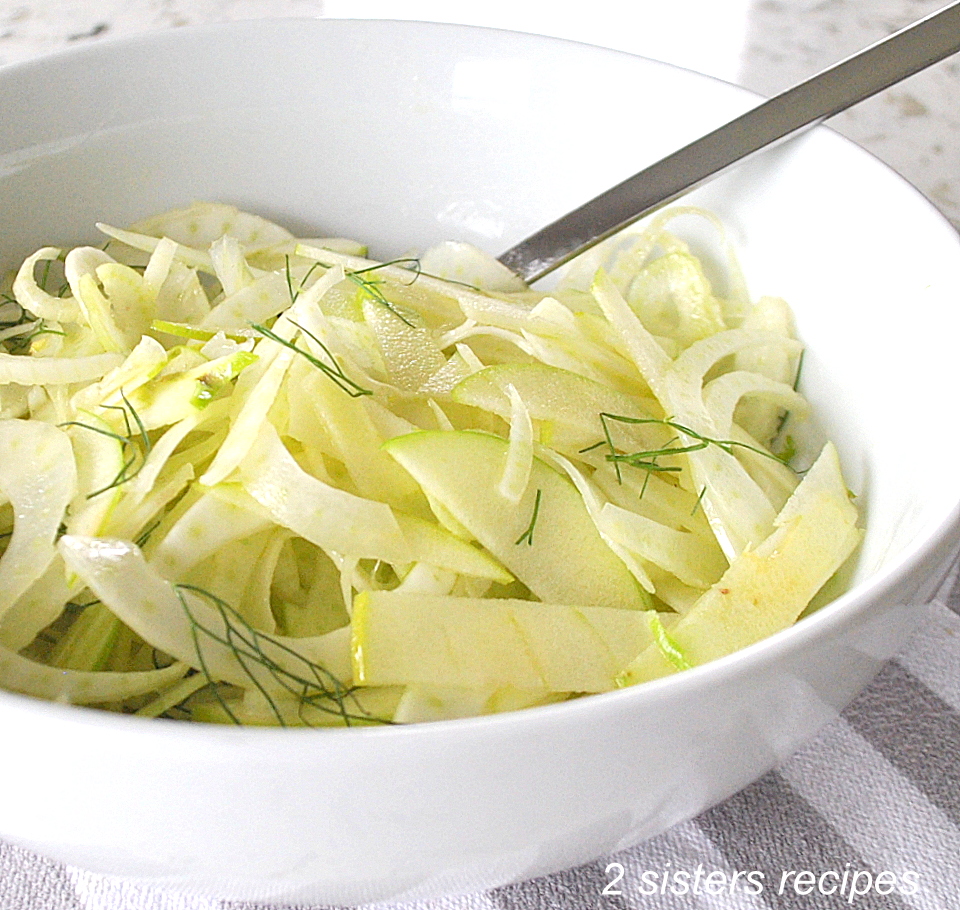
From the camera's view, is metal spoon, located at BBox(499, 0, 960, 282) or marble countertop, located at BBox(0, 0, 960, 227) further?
marble countertop, located at BBox(0, 0, 960, 227)

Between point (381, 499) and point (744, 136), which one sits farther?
point (744, 136)

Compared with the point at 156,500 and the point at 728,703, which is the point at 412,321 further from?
the point at 728,703

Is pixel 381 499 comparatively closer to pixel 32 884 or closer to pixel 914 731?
pixel 32 884

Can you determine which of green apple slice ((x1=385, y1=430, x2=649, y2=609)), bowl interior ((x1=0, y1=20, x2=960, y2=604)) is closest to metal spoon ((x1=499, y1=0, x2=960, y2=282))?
bowl interior ((x1=0, y1=20, x2=960, y2=604))

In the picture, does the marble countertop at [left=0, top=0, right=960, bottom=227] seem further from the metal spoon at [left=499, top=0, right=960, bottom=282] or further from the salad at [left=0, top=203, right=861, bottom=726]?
the salad at [left=0, top=203, right=861, bottom=726]

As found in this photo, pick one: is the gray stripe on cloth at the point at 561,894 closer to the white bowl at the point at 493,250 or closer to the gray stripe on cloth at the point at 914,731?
the white bowl at the point at 493,250

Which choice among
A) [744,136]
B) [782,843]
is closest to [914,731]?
[782,843]

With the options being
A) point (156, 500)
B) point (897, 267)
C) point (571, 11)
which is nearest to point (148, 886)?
point (156, 500)
